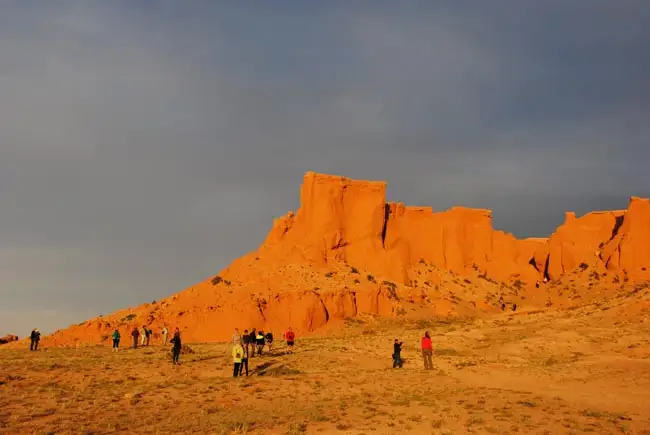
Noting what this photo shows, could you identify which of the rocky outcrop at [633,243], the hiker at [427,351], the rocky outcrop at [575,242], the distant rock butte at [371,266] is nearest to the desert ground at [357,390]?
the hiker at [427,351]

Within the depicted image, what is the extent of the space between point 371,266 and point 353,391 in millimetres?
46035

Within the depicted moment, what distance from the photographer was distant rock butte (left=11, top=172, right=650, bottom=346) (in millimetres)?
50875

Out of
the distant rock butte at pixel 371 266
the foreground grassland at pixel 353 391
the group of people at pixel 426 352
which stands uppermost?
the distant rock butte at pixel 371 266

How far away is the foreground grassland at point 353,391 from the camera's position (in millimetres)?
13945

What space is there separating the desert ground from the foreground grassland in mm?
46

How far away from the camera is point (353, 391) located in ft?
64.0

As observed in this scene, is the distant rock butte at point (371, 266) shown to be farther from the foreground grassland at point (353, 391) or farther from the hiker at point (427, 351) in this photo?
the hiker at point (427, 351)

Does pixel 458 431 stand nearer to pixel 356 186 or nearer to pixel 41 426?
pixel 41 426

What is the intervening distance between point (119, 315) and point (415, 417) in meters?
45.1

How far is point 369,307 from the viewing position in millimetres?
55250

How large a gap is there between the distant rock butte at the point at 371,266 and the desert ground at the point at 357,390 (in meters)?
18.8

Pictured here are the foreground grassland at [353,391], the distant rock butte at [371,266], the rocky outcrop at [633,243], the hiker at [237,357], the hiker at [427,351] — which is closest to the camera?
the foreground grassland at [353,391]

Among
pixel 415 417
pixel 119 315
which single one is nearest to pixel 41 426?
pixel 415 417

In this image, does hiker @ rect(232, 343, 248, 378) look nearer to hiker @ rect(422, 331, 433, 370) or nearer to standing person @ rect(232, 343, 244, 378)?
standing person @ rect(232, 343, 244, 378)
